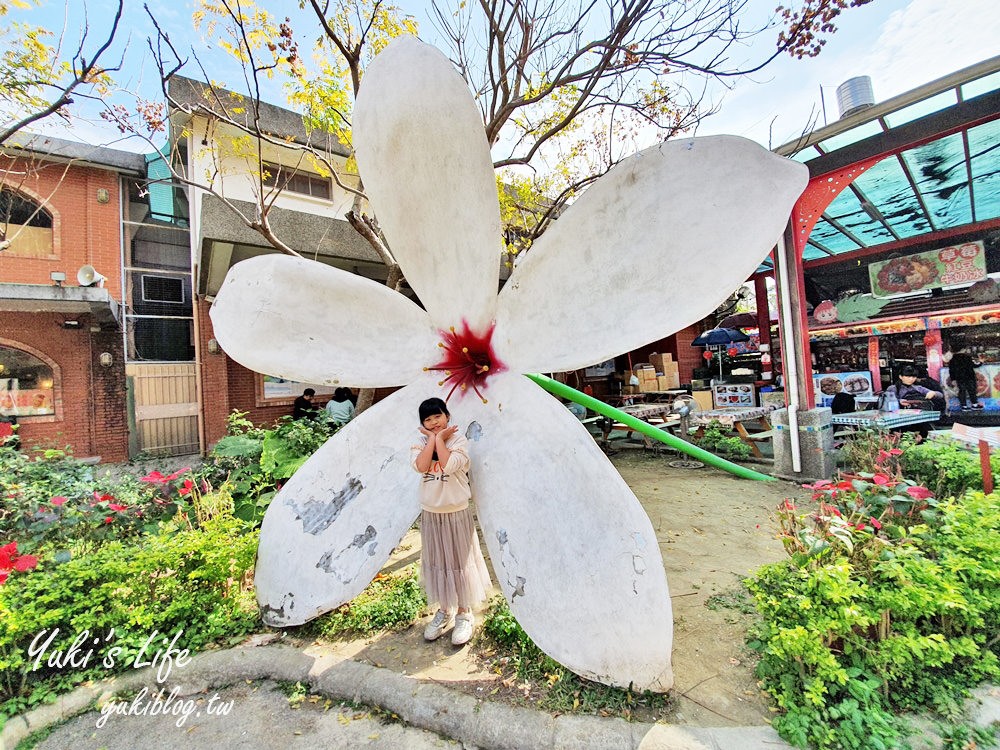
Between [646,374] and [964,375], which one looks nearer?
[964,375]

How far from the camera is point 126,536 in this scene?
10.7 feet

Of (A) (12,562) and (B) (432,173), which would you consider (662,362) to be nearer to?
(B) (432,173)

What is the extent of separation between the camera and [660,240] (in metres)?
0.82

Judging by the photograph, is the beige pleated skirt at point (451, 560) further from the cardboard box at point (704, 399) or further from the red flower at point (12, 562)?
the cardboard box at point (704, 399)

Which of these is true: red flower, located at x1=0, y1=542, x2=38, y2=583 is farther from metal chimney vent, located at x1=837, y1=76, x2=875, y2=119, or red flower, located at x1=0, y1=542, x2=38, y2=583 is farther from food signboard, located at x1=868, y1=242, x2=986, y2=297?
food signboard, located at x1=868, y1=242, x2=986, y2=297

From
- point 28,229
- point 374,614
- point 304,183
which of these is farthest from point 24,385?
point 374,614

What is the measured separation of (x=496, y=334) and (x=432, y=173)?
42cm

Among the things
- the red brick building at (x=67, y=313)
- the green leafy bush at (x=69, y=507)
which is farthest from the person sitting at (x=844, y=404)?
the red brick building at (x=67, y=313)

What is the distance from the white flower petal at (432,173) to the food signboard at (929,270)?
10.9m

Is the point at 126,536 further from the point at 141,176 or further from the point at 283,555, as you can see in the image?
the point at 141,176

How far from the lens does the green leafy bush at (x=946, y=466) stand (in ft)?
10.1

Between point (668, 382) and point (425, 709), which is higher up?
point (668, 382)

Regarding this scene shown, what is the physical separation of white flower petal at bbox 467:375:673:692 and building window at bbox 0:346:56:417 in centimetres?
1047

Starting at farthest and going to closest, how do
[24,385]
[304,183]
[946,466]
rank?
[304,183] < [24,385] < [946,466]
